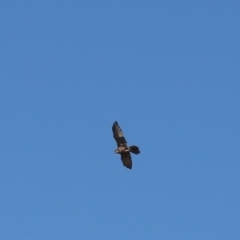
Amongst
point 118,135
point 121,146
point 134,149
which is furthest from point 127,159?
point 118,135

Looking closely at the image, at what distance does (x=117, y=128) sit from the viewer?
290ft

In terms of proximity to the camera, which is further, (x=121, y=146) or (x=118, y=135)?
(x=121, y=146)

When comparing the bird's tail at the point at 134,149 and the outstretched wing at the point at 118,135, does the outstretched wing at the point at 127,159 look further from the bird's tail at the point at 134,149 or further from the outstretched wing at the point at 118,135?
the outstretched wing at the point at 118,135

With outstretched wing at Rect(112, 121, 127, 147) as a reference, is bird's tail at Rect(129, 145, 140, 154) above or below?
below

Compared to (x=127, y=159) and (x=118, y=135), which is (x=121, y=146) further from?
(x=127, y=159)

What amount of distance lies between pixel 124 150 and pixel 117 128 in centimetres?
146

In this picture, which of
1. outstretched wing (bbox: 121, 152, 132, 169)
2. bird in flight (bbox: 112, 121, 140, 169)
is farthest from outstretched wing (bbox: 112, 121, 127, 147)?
outstretched wing (bbox: 121, 152, 132, 169)

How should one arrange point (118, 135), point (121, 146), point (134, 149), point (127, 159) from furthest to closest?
point (127, 159) < point (121, 146) < point (118, 135) < point (134, 149)

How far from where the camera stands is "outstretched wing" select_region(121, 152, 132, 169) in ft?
292

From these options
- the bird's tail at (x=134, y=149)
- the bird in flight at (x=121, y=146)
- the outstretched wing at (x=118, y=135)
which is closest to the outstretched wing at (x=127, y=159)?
the bird in flight at (x=121, y=146)

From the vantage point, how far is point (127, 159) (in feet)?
293

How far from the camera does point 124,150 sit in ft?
291

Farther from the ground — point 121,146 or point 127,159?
point 121,146

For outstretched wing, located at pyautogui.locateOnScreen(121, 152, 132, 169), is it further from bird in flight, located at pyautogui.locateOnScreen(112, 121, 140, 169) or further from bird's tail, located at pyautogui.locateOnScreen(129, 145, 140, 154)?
bird's tail, located at pyautogui.locateOnScreen(129, 145, 140, 154)
